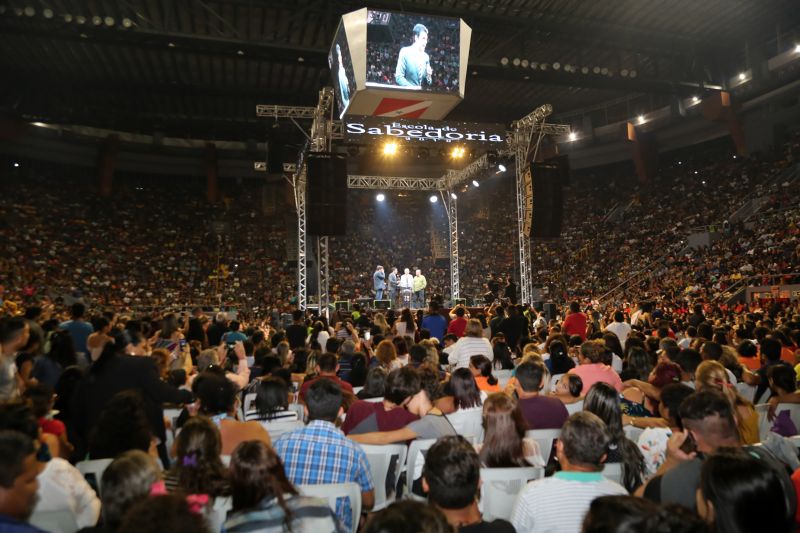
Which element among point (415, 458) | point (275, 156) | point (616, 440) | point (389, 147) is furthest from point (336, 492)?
point (275, 156)

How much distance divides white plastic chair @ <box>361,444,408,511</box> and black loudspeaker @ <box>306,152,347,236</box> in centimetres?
1001

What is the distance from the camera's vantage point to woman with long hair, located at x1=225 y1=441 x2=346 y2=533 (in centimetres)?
235

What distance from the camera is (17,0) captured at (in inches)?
496

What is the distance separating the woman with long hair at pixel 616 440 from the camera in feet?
11.6

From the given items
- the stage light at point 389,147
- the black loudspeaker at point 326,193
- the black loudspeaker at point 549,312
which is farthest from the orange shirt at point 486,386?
the stage light at point 389,147

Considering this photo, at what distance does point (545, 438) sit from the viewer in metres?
4.16

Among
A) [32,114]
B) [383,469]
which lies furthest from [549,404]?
[32,114]

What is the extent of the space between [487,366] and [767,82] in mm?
20952

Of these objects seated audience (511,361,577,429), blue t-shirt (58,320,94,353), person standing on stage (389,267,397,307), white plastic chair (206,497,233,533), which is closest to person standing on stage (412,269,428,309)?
person standing on stage (389,267,397,307)

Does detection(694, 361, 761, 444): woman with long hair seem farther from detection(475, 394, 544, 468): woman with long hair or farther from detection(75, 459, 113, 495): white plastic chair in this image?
detection(75, 459, 113, 495): white plastic chair

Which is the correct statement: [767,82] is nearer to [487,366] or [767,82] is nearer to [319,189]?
[319,189]

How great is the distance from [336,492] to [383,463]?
922mm

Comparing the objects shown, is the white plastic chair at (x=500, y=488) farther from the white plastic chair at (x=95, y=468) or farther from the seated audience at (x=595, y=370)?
the seated audience at (x=595, y=370)

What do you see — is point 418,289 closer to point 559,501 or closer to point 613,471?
point 613,471
